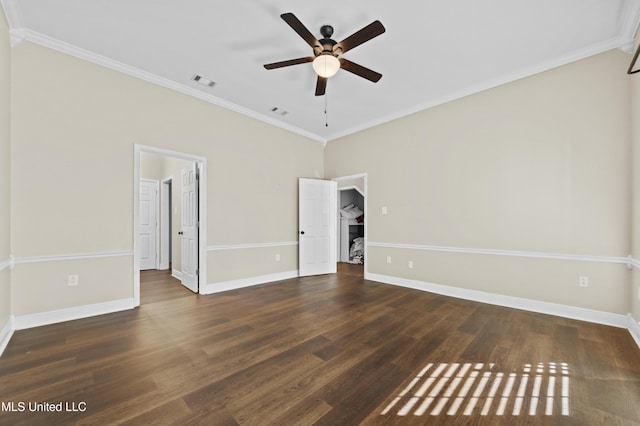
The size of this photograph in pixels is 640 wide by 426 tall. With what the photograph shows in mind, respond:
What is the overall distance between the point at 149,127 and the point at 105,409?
10.7 ft

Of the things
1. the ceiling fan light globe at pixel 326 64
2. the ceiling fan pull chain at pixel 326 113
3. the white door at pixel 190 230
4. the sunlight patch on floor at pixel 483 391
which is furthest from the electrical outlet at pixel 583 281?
the white door at pixel 190 230

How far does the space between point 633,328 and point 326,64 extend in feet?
13.2

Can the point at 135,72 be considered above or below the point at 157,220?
above

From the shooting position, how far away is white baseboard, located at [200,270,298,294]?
13.6 feet

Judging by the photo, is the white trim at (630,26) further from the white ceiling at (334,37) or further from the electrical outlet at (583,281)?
the electrical outlet at (583,281)

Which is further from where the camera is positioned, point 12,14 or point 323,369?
point 12,14

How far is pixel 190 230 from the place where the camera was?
4.44 m

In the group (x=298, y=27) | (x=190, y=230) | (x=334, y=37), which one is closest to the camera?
(x=298, y=27)

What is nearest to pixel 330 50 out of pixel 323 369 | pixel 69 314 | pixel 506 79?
pixel 506 79

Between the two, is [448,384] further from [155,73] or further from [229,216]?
[155,73]

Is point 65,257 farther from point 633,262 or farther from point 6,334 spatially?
point 633,262

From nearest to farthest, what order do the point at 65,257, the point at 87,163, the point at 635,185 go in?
the point at 635,185 → the point at 65,257 → the point at 87,163

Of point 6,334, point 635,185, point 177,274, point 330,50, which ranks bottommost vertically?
point 177,274

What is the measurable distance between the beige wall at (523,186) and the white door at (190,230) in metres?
3.33
